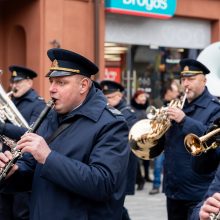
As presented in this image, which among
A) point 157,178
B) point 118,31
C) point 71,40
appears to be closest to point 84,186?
point 157,178

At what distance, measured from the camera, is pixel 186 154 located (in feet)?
16.2

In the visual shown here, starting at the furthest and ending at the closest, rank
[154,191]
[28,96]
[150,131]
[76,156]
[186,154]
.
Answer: [154,191] → [28,96] → [150,131] → [186,154] → [76,156]

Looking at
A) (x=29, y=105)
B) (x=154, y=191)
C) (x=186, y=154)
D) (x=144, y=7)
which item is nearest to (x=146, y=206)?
(x=154, y=191)

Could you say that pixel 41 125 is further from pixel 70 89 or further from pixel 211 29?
pixel 211 29

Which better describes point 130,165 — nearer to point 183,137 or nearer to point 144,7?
point 183,137

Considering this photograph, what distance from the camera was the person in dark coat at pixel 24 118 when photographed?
5.53 m

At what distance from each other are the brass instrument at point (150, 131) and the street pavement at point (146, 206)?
6.98 feet

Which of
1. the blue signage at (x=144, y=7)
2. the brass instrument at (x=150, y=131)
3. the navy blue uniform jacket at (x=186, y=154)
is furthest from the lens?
the blue signage at (x=144, y=7)

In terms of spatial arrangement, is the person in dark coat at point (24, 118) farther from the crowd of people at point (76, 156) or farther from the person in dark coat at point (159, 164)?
the person in dark coat at point (159, 164)

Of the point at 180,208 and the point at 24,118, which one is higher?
the point at 24,118

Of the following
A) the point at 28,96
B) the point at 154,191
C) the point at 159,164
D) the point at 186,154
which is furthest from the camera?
the point at 159,164

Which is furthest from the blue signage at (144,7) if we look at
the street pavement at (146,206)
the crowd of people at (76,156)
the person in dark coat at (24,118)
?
the crowd of people at (76,156)

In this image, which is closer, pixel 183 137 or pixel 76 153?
pixel 76 153

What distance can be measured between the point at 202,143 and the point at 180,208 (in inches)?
83.1
